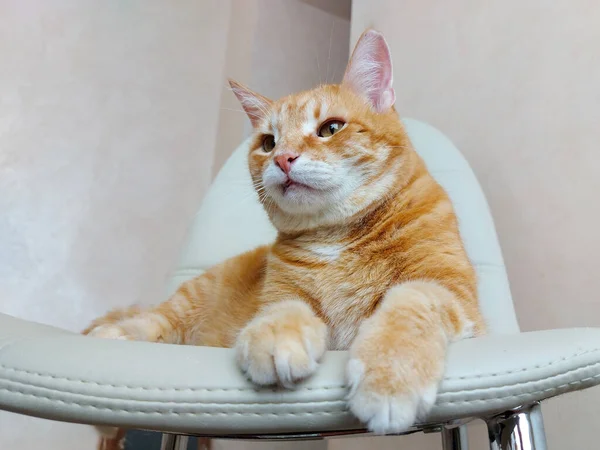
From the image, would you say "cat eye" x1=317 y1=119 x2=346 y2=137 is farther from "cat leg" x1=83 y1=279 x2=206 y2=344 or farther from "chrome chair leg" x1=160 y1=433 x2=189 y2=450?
"chrome chair leg" x1=160 y1=433 x2=189 y2=450

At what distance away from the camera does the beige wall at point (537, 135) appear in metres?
1.01

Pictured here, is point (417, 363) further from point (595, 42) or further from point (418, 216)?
point (595, 42)

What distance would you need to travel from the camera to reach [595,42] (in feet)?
3.44

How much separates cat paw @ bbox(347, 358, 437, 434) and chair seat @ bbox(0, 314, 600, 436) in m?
0.01

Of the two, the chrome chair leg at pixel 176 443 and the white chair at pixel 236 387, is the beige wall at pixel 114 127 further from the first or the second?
the white chair at pixel 236 387

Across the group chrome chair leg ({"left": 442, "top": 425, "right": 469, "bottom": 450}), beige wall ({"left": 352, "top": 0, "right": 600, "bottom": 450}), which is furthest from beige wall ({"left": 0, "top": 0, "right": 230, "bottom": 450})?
chrome chair leg ({"left": 442, "top": 425, "right": 469, "bottom": 450})

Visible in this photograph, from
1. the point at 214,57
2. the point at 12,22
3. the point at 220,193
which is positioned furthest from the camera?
the point at 214,57

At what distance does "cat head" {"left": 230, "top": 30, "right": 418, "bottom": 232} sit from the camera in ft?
2.55

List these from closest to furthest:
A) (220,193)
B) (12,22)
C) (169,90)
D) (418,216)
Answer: (418,216), (220,193), (12,22), (169,90)

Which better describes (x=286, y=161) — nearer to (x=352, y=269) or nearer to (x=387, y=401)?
(x=352, y=269)

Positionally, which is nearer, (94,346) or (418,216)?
(94,346)

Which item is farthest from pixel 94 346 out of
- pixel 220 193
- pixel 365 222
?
pixel 220 193

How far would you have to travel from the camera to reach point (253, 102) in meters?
1.08

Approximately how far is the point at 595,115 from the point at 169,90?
168 cm
